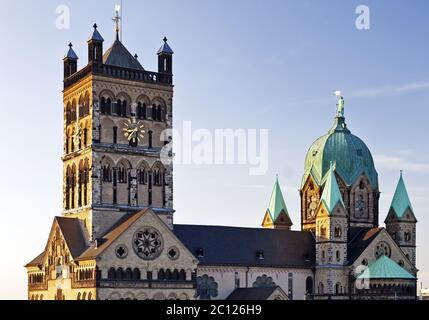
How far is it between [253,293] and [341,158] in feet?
92.2

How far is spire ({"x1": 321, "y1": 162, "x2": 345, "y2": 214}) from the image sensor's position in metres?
111

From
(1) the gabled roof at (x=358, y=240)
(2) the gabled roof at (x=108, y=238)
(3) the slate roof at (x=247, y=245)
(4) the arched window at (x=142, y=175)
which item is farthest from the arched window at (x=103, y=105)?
(1) the gabled roof at (x=358, y=240)

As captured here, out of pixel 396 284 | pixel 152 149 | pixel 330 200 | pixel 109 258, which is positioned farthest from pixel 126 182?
pixel 396 284

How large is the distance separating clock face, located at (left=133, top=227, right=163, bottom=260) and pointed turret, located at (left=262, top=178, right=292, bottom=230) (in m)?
35.2

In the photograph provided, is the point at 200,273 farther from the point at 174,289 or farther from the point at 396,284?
the point at 396,284

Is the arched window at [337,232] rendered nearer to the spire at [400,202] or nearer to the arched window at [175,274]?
the spire at [400,202]

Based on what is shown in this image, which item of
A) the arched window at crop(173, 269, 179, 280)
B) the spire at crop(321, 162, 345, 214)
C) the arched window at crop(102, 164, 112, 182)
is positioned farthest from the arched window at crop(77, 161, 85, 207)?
the spire at crop(321, 162, 345, 214)

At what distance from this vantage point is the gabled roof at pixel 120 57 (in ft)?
325

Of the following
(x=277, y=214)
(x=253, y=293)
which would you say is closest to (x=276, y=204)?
(x=277, y=214)

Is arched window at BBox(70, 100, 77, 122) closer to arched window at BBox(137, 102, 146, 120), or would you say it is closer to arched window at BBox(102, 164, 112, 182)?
arched window at BBox(137, 102, 146, 120)

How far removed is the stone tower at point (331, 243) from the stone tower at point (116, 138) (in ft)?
70.7

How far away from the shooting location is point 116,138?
97.1 m

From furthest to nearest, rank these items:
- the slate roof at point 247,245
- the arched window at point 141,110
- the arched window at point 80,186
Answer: the slate roof at point 247,245
the arched window at point 141,110
the arched window at point 80,186
